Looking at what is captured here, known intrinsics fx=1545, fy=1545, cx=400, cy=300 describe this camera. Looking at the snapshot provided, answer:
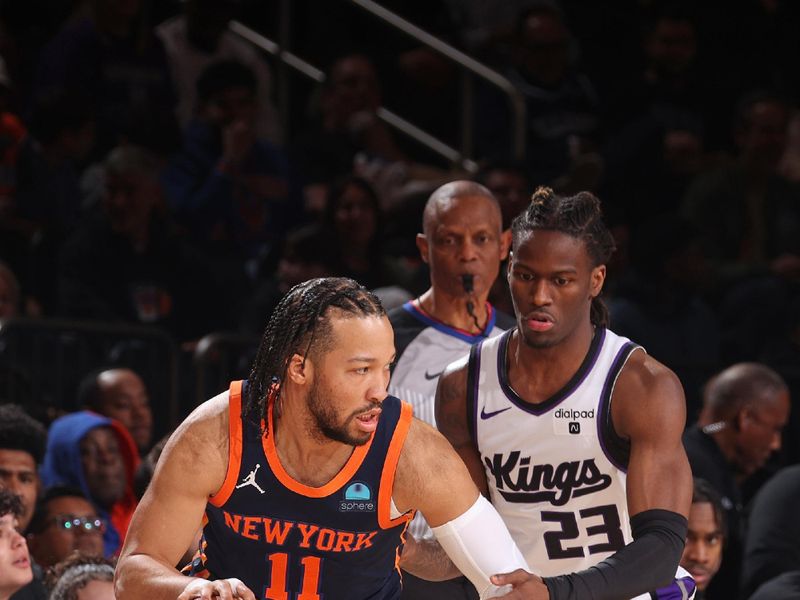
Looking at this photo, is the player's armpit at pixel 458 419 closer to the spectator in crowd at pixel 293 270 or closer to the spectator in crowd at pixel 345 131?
the spectator in crowd at pixel 293 270

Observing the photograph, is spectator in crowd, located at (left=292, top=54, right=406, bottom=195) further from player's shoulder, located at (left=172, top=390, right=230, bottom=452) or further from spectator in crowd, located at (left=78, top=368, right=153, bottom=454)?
player's shoulder, located at (left=172, top=390, right=230, bottom=452)

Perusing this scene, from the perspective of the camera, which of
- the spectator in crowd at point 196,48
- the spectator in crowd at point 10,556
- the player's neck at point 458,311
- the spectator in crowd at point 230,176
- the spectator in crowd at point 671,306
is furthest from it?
the spectator in crowd at point 196,48

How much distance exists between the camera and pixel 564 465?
4.61m

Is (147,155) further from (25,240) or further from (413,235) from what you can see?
(413,235)

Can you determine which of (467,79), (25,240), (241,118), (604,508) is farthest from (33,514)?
(467,79)

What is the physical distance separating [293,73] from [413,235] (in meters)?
2.63

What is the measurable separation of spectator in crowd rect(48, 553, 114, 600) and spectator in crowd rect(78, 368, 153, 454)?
1.61m

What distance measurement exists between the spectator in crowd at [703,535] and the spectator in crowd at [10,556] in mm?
2671

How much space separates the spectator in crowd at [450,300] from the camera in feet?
18.3

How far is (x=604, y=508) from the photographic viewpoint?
15.1 feet

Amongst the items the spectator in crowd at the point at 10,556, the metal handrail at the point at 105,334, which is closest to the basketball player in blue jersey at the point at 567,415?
the spectator in crowd at the point at 10,556

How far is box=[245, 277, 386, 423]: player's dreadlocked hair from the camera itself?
13.1 ft

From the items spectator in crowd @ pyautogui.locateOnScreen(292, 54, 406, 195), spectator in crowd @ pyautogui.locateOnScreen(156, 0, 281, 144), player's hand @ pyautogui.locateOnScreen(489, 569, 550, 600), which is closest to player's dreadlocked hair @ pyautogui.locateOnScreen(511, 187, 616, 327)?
player's hand @ pyautogui.locateOnScreen(489, 569, 550, 600)

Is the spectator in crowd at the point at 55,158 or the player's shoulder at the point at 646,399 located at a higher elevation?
the spectator in crowd at the point at 55,158
